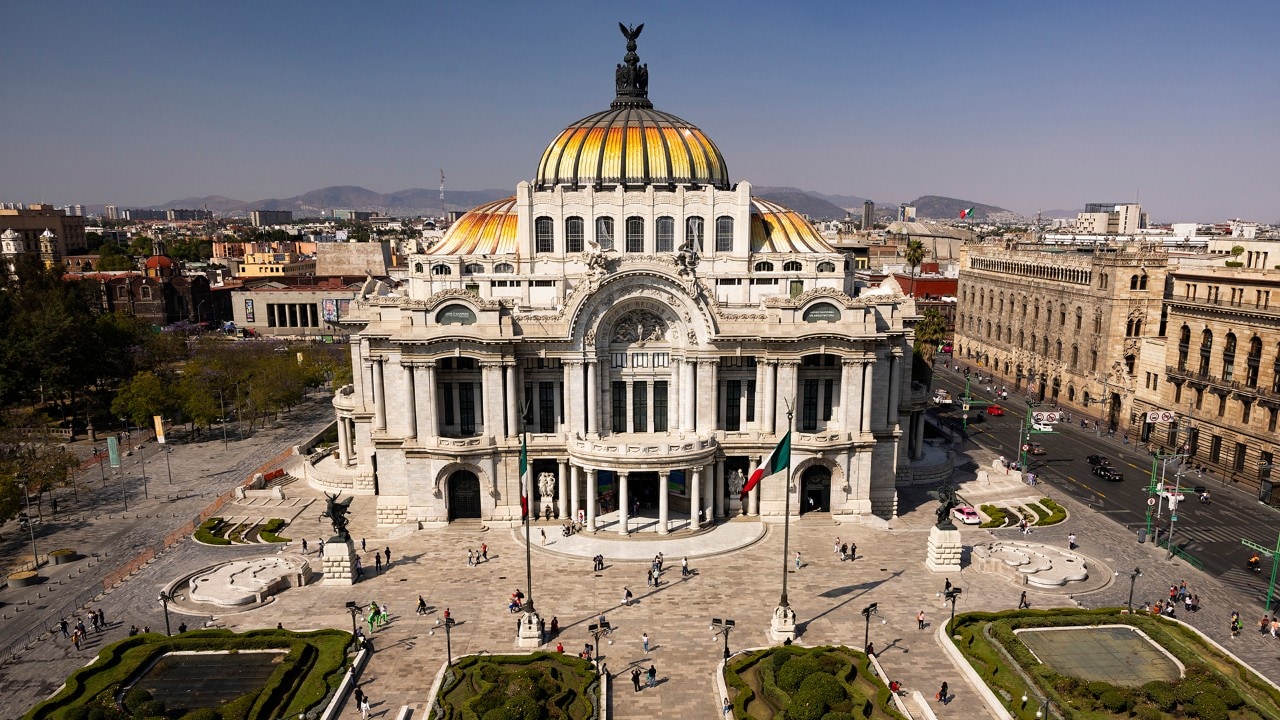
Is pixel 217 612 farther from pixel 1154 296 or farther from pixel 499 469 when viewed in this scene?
pixel 1154 296

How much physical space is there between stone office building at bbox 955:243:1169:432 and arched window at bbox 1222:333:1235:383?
12.8m

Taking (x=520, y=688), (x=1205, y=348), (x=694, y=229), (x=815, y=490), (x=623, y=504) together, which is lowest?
(x=520, y=688)

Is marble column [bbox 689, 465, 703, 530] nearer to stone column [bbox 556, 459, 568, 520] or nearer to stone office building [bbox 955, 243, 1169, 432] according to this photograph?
stone column [bbox 556, 459, 568, 520]

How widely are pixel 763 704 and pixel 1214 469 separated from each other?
64.3 m

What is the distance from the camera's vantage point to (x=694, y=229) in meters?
73.4

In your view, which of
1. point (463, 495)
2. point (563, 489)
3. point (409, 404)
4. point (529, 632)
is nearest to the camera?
point (529, 632)

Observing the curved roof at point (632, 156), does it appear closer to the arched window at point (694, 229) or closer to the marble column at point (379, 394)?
the arched window at point (694, 229)

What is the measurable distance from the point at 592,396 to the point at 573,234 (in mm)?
18366

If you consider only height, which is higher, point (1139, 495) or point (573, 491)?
point (573, 491)

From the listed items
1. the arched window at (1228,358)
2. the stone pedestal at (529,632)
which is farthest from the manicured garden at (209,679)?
the arched window at (1228,358)

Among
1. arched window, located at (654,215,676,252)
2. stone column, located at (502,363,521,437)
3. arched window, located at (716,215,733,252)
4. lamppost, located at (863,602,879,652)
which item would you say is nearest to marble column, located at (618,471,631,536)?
stone column, located at (502,363,521,437)

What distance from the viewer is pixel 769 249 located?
7562 centimetres

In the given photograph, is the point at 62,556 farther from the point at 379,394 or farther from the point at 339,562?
the point at 379,394

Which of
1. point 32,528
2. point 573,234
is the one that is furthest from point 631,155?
point 32,528
